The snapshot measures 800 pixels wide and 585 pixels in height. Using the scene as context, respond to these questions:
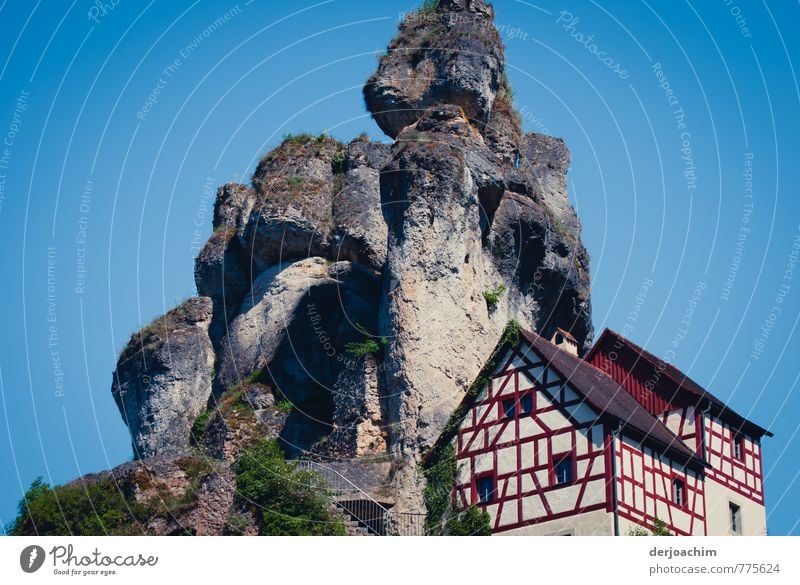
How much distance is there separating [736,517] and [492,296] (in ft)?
45.2

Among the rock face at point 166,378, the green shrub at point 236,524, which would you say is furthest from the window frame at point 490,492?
the rock face at point 166,378

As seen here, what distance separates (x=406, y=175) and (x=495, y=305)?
632cm

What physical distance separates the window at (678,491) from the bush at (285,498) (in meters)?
9.84

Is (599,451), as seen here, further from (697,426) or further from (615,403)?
(697,426)

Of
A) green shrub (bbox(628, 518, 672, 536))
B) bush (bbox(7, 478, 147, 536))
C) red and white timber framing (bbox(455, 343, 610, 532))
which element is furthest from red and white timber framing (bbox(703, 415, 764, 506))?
bush (bbox(7, 478, 147, 536))

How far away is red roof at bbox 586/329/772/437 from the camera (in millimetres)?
50812

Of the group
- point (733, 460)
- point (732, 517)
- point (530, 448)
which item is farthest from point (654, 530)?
point (733, 460)

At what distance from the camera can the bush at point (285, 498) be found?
48.6 meters

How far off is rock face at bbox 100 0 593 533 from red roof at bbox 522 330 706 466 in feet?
18.1

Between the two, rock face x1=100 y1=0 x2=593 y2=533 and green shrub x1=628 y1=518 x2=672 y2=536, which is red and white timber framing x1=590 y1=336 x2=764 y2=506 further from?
A: rock face x1=100 y1=0 x2=593 y2=533

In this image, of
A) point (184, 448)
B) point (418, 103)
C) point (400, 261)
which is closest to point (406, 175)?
point (400, 261)

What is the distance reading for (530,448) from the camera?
47281 millimetres

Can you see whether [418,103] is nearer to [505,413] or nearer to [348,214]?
[348,214]
